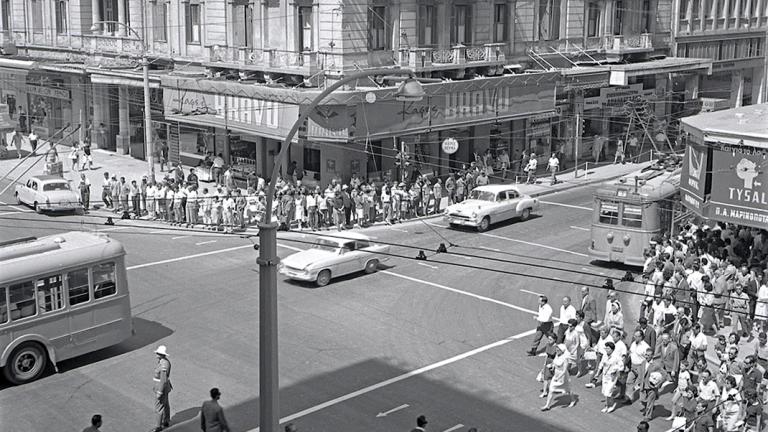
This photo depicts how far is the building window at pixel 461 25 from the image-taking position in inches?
1756

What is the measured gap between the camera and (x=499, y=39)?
47.1 m

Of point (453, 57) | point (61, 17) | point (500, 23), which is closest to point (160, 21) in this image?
point (61, 17)

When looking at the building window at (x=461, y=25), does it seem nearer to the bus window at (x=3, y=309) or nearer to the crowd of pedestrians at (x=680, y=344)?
the crowd of pedestrians at (x=680, y=344)

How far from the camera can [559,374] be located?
20141 millimetres

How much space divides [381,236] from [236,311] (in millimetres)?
10171

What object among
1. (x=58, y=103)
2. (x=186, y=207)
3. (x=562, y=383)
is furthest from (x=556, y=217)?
(x=58, y=103)

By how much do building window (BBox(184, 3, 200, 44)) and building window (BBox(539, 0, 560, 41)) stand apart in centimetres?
1667

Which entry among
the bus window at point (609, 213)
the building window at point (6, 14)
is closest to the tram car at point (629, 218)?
the bus window at point (609, 213)

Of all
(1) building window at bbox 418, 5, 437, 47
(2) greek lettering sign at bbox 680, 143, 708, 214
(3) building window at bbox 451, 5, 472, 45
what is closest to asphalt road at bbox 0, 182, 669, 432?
(2) greek lettering sign at bbox 680, 143, 708, 214

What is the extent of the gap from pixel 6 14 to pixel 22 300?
46684 millimetres

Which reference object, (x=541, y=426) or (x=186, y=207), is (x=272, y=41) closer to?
(x=186, y=207)

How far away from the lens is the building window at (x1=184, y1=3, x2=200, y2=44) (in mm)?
47344

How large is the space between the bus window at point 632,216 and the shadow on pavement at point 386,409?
1181cm

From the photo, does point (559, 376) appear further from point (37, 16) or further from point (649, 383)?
point (37, 16)
